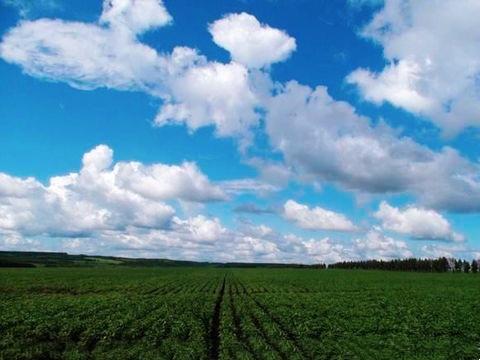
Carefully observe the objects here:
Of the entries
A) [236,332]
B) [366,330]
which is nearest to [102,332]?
[236,332]

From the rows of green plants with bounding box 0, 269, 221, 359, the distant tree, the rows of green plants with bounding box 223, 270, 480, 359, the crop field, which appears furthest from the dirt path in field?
the distant tree

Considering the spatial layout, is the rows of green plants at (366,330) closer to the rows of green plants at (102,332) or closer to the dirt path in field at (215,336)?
the dirt path in field at (215,336)

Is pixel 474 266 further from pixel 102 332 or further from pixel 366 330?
pixel 102 332

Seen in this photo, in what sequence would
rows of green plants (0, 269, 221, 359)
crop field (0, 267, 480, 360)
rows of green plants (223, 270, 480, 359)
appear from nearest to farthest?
rows of green plants (0, 269, 221, 359)
crop field (0, 267, 480, 360)
rows of green plants (223, 270, 480, 359)

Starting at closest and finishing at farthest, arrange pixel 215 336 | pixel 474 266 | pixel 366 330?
1. pixel 215 336
2. pixel 366 330
3. pixel 474 266

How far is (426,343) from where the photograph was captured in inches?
972

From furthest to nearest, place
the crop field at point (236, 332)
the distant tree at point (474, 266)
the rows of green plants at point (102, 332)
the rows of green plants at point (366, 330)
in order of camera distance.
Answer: the distant tree at point (474, 266) → the rows of green plants at point (366, 330) → the crop field at point (236, 332) → the rows of green plants at point (102, 332)

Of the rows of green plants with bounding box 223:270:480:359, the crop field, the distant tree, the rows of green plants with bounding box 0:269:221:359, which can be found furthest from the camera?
the distant tree

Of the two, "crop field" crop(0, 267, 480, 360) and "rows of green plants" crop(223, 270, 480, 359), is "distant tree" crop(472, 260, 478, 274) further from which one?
"crop field" crop(0, 267, 480, 360)

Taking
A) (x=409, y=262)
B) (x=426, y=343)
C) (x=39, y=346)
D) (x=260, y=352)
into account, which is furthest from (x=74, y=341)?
(x=409, y=262)

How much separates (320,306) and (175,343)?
18318 mm

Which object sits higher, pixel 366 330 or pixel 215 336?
pixel 366 330

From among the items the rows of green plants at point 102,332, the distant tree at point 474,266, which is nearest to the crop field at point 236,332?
the rows of green plants at point 102,332

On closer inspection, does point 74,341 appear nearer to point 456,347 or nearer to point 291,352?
point 291,352
